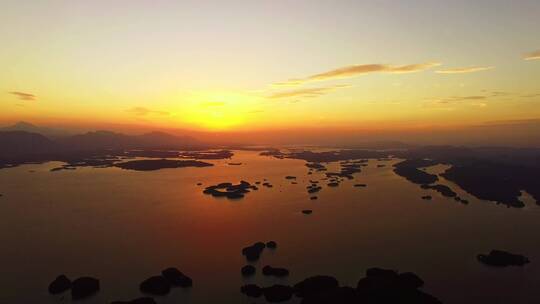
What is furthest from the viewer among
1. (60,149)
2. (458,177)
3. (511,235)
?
(60,149)

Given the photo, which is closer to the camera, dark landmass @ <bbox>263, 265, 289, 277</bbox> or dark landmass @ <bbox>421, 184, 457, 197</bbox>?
dark landmass @ <bbox>263, 265, 289, 277</bbox>

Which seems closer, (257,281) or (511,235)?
(257,281)

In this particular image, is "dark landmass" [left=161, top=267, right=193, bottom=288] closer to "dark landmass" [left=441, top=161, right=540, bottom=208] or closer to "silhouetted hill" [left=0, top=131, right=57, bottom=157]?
"dark landmass" [left=441, top=161, right=540, bottom=208]

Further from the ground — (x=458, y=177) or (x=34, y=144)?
(x=34, y=144)

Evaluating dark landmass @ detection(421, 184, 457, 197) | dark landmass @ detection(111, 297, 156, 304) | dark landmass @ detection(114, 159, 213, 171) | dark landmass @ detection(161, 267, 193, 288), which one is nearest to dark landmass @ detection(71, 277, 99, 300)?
dark landmass @ detection(111, 297, 156, 304)

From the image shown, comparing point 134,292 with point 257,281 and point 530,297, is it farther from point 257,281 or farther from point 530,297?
point 530,297

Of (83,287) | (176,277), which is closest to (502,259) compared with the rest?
(176,277)

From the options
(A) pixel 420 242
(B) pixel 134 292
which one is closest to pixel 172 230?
(B) pixel 134 292
